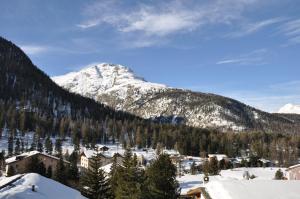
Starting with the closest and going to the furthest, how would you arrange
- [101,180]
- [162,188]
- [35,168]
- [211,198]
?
[211,198]
[162,188]
[101,180]
[35,168]

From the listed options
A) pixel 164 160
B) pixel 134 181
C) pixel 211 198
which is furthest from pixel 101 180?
pixel 211 198

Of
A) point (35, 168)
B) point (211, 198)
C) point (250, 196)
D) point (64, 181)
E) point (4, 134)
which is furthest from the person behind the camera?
point (4, 134)

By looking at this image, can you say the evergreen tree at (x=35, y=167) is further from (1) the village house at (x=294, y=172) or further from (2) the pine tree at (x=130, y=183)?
(1) the village house at (x=294, y=172)

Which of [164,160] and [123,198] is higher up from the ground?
[164,160]

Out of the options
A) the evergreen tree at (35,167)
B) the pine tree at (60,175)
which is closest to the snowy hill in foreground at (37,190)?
the pine tree at (60,175)

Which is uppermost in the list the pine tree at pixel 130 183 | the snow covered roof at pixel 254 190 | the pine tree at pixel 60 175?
the snow covered roof at pixel 254 190

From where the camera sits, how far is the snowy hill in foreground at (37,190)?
36688 mm

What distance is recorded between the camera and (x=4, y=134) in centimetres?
19688

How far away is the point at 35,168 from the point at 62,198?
6231cm

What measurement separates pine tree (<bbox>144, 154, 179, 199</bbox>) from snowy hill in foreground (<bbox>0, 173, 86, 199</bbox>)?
8389 millimetres

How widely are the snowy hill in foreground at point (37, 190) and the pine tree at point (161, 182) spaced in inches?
330

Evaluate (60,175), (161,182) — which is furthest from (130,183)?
(60,175)

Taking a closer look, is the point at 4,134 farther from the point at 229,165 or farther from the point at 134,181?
the point at 134,181

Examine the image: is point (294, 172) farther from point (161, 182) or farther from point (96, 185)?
point (161, 182)
